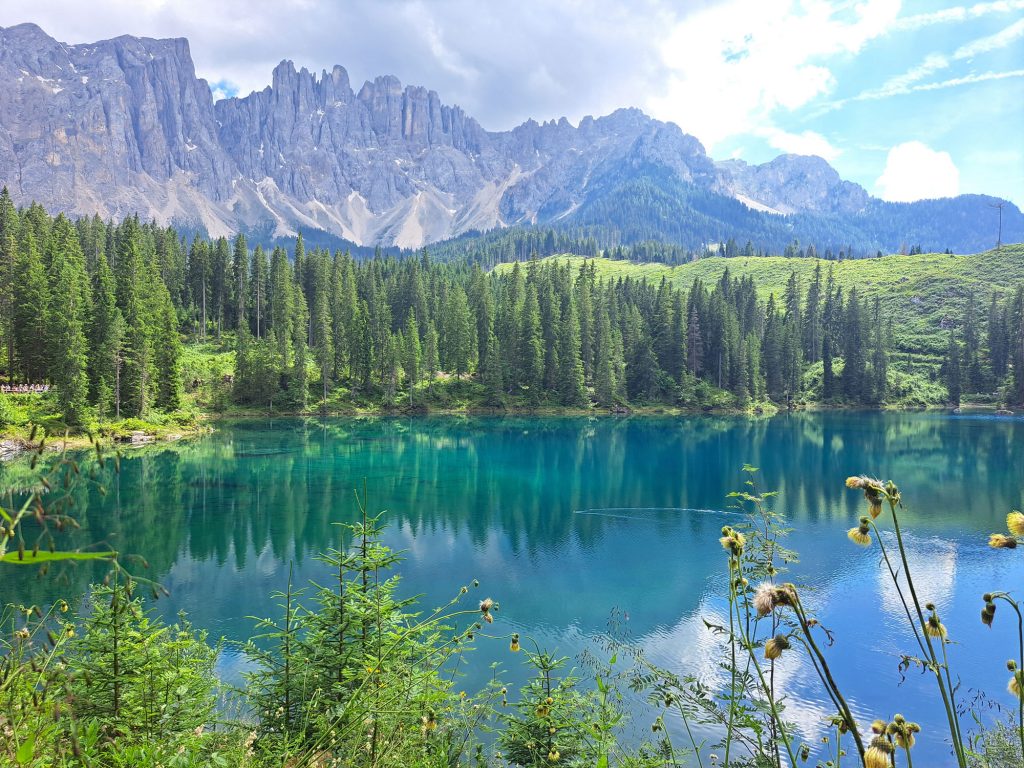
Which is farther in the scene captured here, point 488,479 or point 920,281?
point 920,281

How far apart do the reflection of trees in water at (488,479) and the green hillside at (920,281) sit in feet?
204

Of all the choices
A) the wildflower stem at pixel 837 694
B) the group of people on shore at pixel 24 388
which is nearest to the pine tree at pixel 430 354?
the group of people on shore at pixel 24 388

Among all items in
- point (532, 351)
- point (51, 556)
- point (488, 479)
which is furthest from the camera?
point (532, 351)

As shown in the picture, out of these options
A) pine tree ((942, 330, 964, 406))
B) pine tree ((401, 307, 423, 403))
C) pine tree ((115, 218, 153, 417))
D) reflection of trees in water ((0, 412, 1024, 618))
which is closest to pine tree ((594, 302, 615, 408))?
reflection of trees in water ((0, 412, 1024, 618))

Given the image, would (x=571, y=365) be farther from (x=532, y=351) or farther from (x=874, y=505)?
(x=874, y=505)

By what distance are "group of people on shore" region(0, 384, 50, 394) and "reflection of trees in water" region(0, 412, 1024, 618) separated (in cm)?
1082

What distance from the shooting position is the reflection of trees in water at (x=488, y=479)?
25781 mm

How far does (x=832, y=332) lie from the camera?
11450cm

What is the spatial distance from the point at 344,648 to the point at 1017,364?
12369 centimetres

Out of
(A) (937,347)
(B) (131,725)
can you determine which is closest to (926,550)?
(B) (131,725)

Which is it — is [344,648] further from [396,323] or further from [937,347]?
[937,347]

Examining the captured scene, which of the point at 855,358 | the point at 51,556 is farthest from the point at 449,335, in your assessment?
the point at 51,556

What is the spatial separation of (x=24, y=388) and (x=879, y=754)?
61656mm

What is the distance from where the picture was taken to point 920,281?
13250cm
